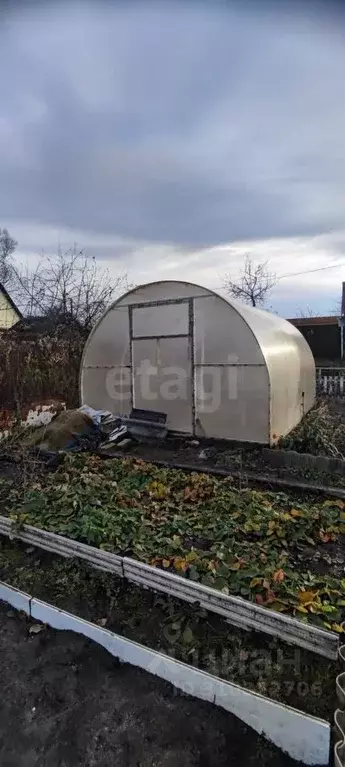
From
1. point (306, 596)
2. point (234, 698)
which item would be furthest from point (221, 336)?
point (234, 698)

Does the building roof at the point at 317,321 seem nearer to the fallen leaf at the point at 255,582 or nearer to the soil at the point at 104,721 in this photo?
the fallen leaf at the point at 255,582

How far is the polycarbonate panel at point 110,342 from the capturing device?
7.56 m

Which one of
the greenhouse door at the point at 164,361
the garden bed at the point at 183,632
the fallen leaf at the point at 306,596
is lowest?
the garden bed at the point at 183,632

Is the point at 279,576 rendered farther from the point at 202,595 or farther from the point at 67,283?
the point at 67,283

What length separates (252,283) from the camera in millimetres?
24422

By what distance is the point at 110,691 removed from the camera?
2010mm

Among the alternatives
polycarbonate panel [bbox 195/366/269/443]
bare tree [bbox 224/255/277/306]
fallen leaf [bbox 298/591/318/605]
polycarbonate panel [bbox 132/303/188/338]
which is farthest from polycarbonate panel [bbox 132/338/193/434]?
bare tree [bbox 224/255/277/306]

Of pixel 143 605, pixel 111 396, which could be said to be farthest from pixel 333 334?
pixel 143 605

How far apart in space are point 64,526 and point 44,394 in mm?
6322

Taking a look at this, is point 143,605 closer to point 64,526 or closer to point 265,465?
point 64,526

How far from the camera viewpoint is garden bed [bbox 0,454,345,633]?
2.63 metres

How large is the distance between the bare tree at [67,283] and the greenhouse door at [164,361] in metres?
5.33

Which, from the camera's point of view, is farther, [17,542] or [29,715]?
[17,542]

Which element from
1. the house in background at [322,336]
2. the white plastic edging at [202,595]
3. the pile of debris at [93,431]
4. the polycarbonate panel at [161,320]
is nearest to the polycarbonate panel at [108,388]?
the pile of debris at [93,431]
